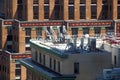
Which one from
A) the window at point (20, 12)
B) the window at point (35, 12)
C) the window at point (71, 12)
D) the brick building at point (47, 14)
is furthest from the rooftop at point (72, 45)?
the window at point (20, 12)

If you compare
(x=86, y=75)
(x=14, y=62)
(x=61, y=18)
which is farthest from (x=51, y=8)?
(x=86, y=75)

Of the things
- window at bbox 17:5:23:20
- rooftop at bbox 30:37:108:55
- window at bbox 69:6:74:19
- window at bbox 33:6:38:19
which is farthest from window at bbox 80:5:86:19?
rooftop at bbox 30:37:108:55

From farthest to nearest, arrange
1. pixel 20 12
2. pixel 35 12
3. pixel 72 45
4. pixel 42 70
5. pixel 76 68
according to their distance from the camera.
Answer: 1. pixel 20 12
2. pixel 35 12
3. pixel 42 70
4. pixel 72 45
5. pixel 76 68

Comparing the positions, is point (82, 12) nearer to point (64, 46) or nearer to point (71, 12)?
point (71, 12)

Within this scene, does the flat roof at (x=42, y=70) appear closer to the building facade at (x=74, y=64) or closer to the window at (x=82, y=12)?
the building facade at (x=74, y=64)

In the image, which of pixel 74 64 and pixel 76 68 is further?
pixel 76 68

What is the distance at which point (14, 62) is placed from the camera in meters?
176

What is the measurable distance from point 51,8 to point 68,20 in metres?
4.41

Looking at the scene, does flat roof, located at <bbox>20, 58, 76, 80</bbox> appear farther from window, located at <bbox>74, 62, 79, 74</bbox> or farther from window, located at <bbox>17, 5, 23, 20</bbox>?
window, located at <bbox>17, 5, 23, 20</bbox>

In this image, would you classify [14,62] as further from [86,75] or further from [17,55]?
[86,75]

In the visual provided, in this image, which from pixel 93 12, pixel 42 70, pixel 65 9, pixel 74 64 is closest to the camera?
pixel 74 64

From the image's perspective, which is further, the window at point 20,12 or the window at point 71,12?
the window at point 20,12

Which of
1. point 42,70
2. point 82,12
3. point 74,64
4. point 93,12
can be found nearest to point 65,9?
point 82,12

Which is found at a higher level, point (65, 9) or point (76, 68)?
point (65, 9)
